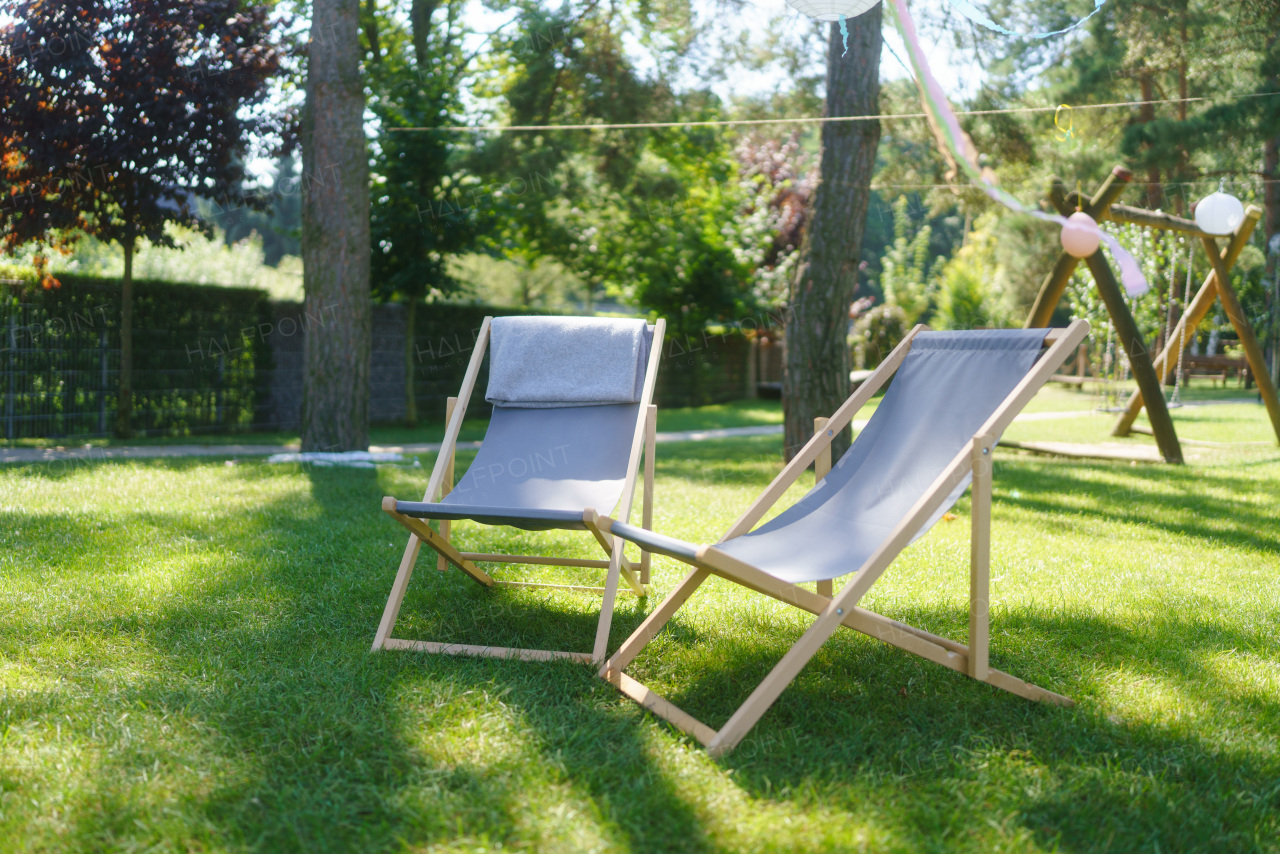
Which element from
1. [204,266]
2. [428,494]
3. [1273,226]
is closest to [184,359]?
[428,494]

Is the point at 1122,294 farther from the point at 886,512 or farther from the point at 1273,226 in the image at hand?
the point at 1273,226

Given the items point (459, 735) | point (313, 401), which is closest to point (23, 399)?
point (313, 401)

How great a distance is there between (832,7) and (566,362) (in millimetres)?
1912

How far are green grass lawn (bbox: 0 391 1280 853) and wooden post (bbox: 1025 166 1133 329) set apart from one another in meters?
2.98

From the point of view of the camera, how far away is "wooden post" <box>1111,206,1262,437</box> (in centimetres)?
732

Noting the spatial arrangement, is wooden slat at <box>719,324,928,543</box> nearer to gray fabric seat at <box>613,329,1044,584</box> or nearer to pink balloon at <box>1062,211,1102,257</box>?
gray fabric seat at <box>613,329,1044,584</box>

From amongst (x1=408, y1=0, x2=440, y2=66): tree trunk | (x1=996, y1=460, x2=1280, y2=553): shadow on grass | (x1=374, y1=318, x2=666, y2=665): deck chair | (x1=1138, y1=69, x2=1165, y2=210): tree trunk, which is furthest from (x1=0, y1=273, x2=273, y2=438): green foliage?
(x1=1138, y1=69, x2=1165, y2=210): tree trunk

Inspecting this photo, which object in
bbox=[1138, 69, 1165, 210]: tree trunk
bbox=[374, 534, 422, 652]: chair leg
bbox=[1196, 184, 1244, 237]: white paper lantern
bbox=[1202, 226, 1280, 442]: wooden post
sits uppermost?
bbox=[1138, 69, 1165, 210]: tree trunk

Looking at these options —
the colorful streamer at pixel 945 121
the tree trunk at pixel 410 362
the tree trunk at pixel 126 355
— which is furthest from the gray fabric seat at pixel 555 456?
the tree trunk at pixel 410 362

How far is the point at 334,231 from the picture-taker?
686cm

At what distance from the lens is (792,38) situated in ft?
39.1

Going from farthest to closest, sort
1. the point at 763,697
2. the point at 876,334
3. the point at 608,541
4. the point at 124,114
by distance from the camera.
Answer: the point at 876,334 < the point at 124,114 < the point at 608,541 < the point at 763,697

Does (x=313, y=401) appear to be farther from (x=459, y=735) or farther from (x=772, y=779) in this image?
(x=772, y=779)

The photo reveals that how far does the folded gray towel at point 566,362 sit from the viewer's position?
355 cm
